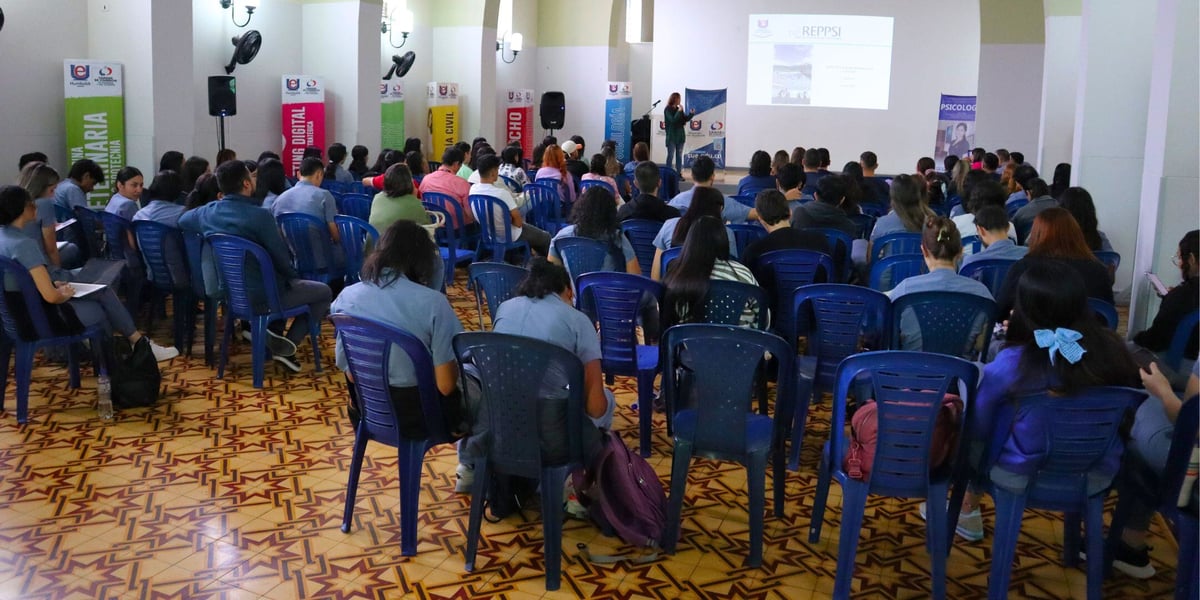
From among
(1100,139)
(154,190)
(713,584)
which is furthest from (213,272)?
(1100,139)

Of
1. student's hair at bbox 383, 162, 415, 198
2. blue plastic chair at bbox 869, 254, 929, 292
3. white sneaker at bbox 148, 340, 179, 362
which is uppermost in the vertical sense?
student's hair at bbox 383, 162, 415, 198

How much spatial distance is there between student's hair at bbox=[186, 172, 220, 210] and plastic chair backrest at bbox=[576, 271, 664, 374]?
2.52 metres

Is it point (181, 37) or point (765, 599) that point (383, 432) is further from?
point (181, 37)

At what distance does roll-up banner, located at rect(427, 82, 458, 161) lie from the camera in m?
13.7

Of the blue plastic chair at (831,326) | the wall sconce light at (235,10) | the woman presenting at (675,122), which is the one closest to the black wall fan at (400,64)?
the wall sconce light at (235,10)

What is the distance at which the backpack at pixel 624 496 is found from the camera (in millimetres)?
3449

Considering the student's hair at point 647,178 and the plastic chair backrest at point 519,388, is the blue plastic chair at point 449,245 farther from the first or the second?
the plastic chair backrest at point 519,388

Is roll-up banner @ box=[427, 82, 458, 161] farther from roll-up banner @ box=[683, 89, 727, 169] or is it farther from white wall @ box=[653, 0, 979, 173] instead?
white wall @ box=[653, 0, 979, 173]

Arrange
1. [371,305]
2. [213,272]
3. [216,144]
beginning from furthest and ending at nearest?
[216,144], [213,272], [371,305]

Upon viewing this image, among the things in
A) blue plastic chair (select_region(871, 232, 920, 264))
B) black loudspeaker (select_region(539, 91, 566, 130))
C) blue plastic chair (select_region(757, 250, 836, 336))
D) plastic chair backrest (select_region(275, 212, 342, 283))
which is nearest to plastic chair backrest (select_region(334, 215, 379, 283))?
plastic chair backrest (select_region(275, 212, 342, 283))

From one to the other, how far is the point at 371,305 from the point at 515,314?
1.64 ft

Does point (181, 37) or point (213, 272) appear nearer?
point (213, 272)

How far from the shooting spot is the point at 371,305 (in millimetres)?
3416

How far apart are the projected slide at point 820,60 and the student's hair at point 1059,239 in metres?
14.4
